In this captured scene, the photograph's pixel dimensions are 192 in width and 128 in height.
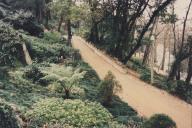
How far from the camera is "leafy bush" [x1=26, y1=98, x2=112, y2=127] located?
1632 centimetres

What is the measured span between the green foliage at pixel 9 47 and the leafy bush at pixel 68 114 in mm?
6740

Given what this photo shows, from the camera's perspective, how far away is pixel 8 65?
78.4 feet

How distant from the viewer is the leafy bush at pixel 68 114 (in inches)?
642

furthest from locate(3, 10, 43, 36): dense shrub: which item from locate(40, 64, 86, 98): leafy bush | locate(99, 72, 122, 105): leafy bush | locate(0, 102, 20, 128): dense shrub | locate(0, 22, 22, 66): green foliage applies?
locate(0, 102, 20, 128): dense shrub

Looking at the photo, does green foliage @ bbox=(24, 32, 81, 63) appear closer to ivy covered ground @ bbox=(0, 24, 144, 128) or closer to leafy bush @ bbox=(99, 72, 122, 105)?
ivy covered ground @ bbox=(0, 24, 144, 128)

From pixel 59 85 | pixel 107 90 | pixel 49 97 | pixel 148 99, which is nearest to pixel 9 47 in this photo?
pixel 59 85

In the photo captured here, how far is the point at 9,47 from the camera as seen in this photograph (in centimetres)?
2598

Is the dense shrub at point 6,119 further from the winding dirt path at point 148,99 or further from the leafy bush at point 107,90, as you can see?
the winding dirt path at point 148,99

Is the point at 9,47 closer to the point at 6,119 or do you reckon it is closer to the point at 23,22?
the point at 23,22

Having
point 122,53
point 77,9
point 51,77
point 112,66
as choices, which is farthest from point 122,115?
point 122,53

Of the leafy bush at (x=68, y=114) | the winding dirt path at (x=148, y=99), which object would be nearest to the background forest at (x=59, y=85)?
the leafy bush at (x=68, y=114)

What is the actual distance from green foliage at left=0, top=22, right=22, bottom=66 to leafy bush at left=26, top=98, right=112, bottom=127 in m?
6.74

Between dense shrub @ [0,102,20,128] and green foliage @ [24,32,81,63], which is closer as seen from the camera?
dense shrub @ [0,102,20,128]

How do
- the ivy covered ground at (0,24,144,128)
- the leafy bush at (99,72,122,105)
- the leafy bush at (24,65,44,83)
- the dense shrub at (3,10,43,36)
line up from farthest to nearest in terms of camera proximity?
1. the dense shrub at (3,10,43,36)
2. the leafy bush at (24,65,44,83)
3. the leafy bush at (99,72,122,105)
4. the ivy covered ground at (0,24,144,128)
